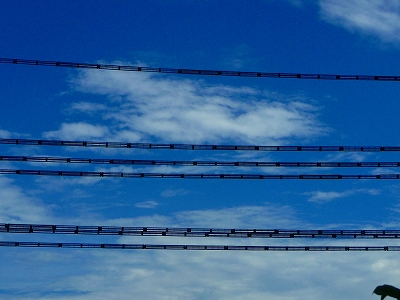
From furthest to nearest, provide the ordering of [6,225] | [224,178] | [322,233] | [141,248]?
[224,178] < [141,248] < [322,233] < [6,225]

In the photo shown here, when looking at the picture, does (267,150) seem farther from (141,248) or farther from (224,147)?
(141,248)

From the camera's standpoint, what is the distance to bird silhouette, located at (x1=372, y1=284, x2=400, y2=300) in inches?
676

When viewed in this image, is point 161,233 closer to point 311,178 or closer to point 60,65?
point 311,178

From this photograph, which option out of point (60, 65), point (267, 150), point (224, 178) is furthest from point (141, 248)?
point (60, 65)

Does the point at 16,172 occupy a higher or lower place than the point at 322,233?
higher

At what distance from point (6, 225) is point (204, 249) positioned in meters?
17.0

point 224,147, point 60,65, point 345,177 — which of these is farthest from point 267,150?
point 60,65

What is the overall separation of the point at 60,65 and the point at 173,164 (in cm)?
1433

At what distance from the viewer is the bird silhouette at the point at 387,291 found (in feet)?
56.3

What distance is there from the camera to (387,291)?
56.9ft

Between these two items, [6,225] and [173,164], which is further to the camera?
[173,164]

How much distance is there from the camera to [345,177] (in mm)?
55656

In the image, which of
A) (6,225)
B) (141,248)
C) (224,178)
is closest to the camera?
(6,225)

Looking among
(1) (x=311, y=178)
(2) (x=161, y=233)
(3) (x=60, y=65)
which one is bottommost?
(2) (x=161, y=233)
